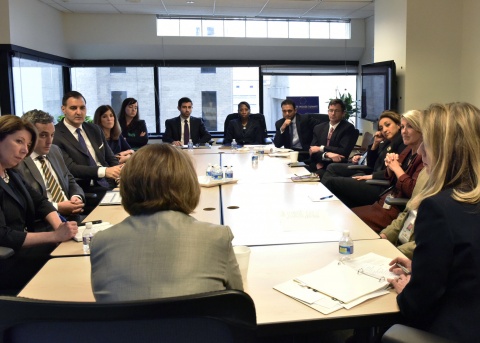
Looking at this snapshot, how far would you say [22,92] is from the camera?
590 centimetres

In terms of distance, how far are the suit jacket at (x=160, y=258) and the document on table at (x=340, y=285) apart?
35cm

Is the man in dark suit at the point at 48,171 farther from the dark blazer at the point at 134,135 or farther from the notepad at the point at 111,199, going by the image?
the dark blazer at the point at 134,135

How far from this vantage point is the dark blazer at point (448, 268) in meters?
1.25

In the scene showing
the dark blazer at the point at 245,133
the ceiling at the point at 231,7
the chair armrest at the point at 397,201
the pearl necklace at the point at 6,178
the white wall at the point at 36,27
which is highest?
the ceiling at the point at 231,7

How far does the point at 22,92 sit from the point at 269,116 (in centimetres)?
452

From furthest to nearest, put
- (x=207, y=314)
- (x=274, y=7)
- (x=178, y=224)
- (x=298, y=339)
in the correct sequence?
1. (x=274, y=7)
2. (x=298, y=339)
3. (x=178, y=224)
4. (x=207, y=314)

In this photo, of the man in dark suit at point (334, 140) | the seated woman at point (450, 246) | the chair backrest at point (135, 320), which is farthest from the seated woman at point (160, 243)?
the man in dark suit at point (334, 140)

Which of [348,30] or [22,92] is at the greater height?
[348,30]

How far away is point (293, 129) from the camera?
647 cm

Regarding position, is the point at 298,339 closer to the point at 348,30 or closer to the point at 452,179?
the point at 452,179

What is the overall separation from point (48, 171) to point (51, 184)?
0.10 meters

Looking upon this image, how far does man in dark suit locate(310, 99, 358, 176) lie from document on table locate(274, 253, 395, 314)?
3.79 metres

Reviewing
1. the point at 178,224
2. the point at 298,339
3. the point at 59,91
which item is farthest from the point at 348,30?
the point at 178,224

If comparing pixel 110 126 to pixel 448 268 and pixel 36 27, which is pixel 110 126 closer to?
pixel 36 27
